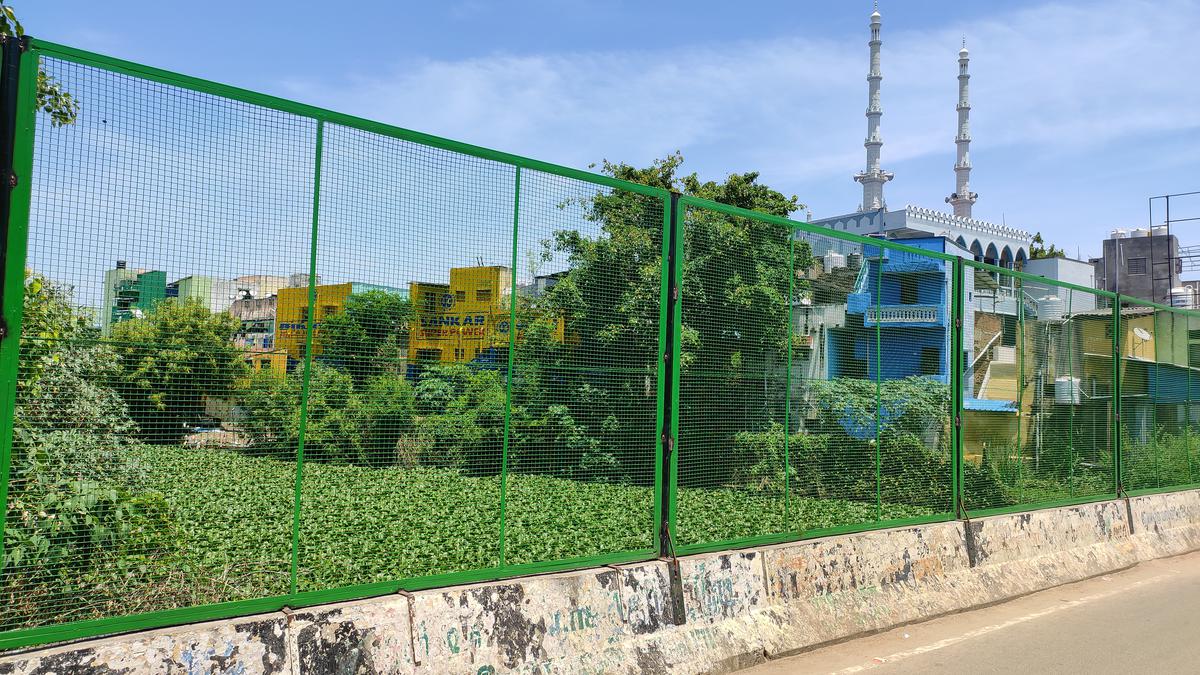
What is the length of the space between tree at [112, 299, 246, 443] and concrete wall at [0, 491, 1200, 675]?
1.02 meters

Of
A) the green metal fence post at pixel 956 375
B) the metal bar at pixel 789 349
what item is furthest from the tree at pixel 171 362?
the green metal fence post at pixel 956 375

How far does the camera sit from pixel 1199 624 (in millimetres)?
8031

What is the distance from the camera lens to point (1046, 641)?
24.3ft

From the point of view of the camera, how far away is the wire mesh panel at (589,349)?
602cm

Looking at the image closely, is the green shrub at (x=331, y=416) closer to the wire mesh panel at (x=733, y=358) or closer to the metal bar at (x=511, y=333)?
the metal bar at (x=511, y=333)

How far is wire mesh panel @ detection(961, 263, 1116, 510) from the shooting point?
10406mm

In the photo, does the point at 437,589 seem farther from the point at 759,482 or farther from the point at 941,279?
the point at 941,279

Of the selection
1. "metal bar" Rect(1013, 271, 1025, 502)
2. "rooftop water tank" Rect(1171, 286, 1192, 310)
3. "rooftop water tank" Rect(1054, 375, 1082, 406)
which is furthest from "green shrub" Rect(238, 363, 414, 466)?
"rooftop water tank" Rect(1171, 286, 1192, 310)

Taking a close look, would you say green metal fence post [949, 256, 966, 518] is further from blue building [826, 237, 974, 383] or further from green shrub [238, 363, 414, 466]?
green shrub [238, 363, 414, 466]

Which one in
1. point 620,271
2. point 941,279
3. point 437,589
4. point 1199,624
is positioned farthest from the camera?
point 941,279

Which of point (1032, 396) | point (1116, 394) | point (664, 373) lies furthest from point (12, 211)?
point (1116, 394)

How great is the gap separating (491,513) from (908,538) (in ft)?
18.7

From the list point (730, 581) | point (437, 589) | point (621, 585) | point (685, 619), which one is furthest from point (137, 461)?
point (730, 581)

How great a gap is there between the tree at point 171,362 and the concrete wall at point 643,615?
40.2 inches
